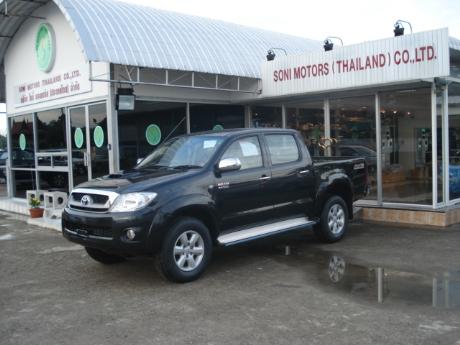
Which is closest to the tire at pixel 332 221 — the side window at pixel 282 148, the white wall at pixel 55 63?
the side window at pixel 282 148

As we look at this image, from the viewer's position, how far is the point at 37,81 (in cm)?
1322

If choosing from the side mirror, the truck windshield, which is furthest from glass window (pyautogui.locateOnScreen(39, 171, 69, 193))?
the side mirror

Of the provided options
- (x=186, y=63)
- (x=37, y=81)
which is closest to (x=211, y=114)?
(x=186, y=63)

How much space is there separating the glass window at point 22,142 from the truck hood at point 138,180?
25.2ft

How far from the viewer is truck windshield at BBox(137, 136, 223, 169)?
23.1 feet

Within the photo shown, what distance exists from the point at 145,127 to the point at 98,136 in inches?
40.0

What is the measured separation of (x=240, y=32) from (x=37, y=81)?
5551 millimetres

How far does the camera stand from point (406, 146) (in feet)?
34.7

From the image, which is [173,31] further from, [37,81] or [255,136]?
[255,136]

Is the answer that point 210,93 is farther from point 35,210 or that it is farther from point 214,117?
point 35,210

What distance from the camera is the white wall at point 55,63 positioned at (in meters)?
11.2

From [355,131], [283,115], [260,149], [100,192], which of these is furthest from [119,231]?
[283,115]

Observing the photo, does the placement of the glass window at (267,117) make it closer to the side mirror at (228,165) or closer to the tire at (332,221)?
the tire at (332,221)

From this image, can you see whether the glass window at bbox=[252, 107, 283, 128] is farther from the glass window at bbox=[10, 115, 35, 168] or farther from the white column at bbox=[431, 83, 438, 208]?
the glass window at bbox=[10, 115, 35, 168]
